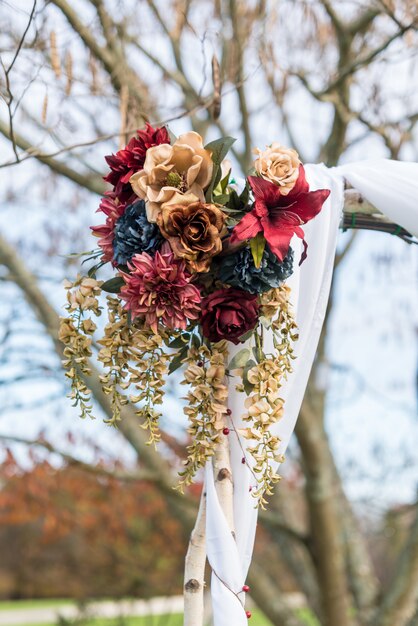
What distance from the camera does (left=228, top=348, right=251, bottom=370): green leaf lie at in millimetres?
1541

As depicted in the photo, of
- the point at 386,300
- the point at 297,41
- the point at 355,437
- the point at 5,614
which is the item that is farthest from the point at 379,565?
the point at 297,41

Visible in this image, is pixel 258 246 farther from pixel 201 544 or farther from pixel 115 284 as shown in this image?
pixel 201 544

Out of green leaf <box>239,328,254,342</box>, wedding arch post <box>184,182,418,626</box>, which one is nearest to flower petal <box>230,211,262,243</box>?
green leaf <box>239,328,254,342</box>

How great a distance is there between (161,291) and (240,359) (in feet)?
0.71

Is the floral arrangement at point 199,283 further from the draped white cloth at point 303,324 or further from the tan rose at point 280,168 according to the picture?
the draped white cloth at point 303,324

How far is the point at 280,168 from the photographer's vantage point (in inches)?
59.7

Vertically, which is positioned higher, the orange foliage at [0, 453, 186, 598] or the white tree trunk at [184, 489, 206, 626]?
the orange foliage at [0, 453, 186, 598]

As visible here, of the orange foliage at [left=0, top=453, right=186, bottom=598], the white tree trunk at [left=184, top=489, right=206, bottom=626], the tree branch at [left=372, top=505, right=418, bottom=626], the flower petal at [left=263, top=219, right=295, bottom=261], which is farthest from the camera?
the orange foliage at [left=0, top=453, right=186, bottom=598]

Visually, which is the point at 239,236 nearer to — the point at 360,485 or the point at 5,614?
the point at 360,485

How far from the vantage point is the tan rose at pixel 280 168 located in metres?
1.51

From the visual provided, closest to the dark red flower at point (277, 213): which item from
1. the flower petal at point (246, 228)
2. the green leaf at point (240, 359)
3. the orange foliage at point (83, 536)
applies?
the flower petal at point (246, 228)

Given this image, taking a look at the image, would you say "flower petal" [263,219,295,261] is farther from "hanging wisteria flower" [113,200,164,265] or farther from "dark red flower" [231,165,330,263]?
"hanging wisteria flower" [113,200,164,265]

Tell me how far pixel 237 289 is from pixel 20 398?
3.86 meters

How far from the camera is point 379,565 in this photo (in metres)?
13.9
